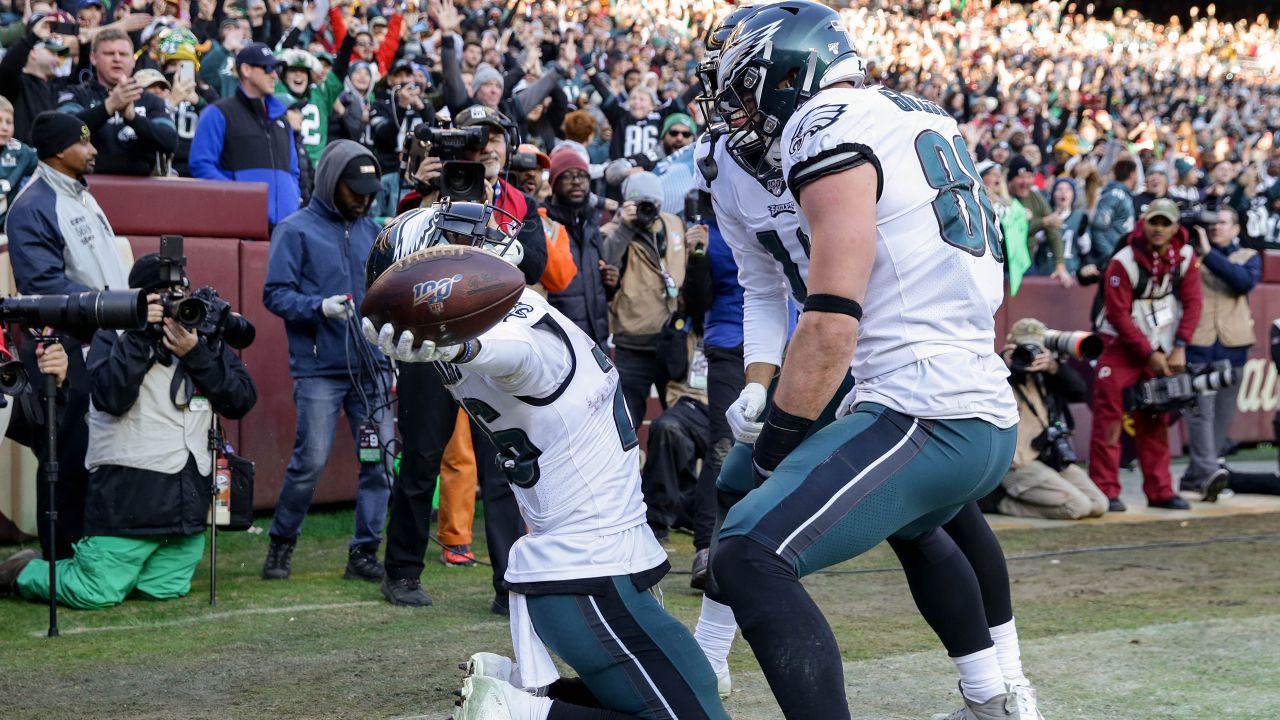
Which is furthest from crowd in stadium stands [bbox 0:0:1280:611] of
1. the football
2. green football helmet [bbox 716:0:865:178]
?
the football

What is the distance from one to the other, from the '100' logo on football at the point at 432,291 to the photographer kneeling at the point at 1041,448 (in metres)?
6.54

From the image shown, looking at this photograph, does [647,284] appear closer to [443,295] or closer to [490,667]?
[490,667]

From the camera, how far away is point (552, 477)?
337 cm

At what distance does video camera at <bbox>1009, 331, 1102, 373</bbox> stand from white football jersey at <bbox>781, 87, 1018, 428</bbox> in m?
5.79

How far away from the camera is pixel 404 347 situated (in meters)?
2.92

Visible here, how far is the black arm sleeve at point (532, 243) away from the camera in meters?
6.01

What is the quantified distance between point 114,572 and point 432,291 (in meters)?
3.57

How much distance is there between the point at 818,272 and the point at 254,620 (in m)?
3.43

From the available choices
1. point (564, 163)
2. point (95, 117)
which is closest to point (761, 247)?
point (564, 163)

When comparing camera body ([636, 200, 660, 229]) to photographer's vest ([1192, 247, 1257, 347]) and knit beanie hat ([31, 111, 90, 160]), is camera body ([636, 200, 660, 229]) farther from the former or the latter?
photographer's vest ([1192, 247, 1257, 347])

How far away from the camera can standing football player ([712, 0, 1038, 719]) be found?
2982 mm

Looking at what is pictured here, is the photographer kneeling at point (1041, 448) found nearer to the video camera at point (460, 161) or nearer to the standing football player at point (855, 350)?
the video camera at point (460, 161)

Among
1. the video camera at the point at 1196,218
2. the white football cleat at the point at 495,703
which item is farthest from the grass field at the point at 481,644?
the video camera at the point at 1196,218

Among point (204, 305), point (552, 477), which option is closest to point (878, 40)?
point (204, 305)
